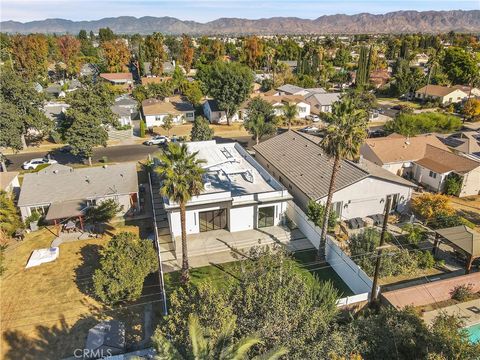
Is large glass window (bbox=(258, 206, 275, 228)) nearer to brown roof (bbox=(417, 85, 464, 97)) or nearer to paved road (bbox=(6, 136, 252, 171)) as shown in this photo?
paved road (bbox=(6, 136, 252, 171))

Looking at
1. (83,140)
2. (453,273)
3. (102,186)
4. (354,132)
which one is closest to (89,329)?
(102,186)

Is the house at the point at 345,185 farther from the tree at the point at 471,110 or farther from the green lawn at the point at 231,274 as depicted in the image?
the tree at the point at 471,110

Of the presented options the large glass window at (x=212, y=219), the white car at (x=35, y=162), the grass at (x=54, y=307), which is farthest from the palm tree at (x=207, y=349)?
the white car at (x=35, y=162)

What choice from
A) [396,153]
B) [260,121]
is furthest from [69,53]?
[396,153]

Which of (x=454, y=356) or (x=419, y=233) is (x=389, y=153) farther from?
(x=454, y=356)

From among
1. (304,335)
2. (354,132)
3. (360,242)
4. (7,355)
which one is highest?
(354,132)

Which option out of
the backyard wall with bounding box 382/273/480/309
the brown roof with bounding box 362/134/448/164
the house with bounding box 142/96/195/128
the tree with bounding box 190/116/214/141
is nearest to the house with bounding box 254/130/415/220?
the brown roof with bounding box 362/134/448/164
